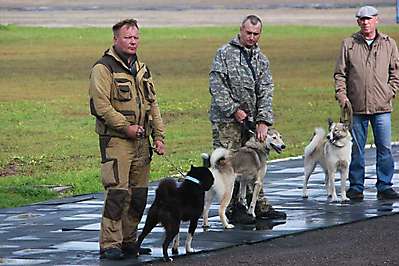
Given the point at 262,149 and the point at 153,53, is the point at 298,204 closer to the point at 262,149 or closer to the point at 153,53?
the point at 262,149

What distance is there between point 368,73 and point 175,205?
4.50 m

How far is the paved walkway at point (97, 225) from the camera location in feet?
40.0

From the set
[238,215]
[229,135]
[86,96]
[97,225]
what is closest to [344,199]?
[238,215]

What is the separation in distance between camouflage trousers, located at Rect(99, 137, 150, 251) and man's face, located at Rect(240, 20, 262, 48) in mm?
2178

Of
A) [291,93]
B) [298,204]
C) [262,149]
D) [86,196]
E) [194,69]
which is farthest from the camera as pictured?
[194,69]

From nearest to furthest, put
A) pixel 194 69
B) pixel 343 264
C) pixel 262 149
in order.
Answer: pixel 343 264 → pixel 262 149 → pixel 194 69

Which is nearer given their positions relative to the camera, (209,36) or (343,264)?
(343,264)

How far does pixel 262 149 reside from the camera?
1415cm

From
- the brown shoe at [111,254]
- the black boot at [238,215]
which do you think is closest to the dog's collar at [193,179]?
the brown shoe at [111,254]

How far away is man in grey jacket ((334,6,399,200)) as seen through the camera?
15680mm

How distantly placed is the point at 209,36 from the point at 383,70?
3334 cm

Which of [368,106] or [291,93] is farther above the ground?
[368,106]

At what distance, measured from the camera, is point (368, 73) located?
1569 centimetres

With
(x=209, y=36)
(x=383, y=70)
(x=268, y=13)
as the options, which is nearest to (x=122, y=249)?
(x=383, y=70)
